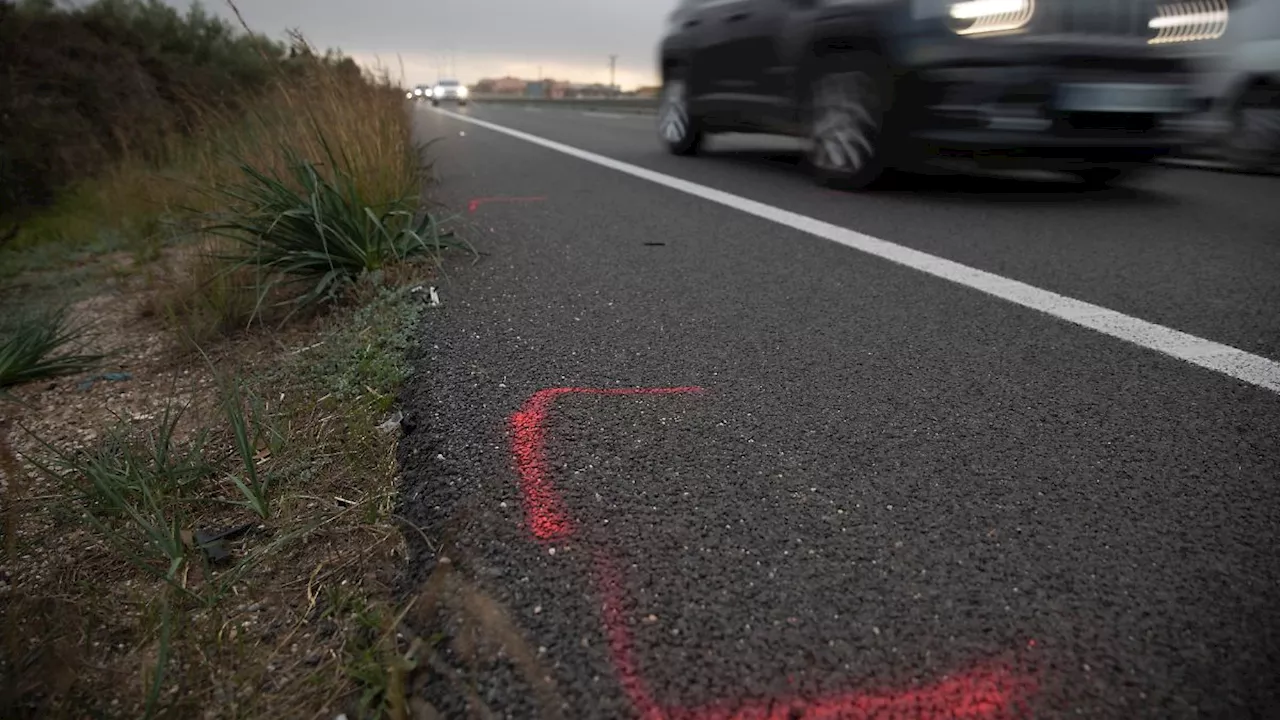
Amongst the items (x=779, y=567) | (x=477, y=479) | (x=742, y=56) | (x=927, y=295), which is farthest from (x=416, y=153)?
(x=779, y=567)

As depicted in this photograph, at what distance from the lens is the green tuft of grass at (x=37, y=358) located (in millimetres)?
2846

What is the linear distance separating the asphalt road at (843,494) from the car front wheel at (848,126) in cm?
232

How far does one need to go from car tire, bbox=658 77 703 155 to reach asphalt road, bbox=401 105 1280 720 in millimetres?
5299

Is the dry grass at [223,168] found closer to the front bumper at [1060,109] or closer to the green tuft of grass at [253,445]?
the green tuft of grass at [253,445]

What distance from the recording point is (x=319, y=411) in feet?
7.11

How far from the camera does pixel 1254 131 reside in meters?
6.30

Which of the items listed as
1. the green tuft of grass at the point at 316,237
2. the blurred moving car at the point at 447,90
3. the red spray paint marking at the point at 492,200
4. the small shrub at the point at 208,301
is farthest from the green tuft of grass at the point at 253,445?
the blurred moving car at the point at 447,90

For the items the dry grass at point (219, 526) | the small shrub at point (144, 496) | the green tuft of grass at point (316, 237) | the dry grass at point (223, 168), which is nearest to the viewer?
the dry grass at point (219, 526)

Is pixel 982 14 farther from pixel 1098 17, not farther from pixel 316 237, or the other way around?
pixel 316 237

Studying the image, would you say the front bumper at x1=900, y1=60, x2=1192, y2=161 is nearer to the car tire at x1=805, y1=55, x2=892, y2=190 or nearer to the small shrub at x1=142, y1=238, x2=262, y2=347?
the car tire at x1=805, y1=55, x2=892, y2=190

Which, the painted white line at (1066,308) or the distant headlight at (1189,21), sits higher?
the distant headlight at (1189,21)

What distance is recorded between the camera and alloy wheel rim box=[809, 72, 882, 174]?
5.46 m

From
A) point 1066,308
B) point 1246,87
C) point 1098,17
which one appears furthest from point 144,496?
point 1246,87

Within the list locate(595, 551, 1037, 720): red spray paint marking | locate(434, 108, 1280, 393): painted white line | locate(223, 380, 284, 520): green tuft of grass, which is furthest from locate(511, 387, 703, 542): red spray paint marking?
locate(434, 108, 1280, 393): painted white line
